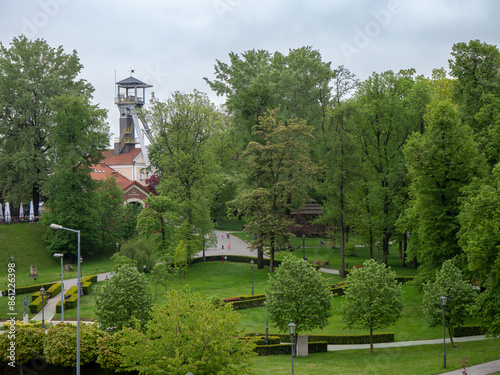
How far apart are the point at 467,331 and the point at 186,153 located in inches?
1295

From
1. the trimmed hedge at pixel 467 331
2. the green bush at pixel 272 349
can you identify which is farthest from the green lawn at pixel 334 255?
the green bush at pixel 272 349

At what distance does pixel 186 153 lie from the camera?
56000 millimetres

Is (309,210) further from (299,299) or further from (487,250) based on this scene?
(487,250)

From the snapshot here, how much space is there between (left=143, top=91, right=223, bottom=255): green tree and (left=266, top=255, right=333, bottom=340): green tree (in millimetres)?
23884

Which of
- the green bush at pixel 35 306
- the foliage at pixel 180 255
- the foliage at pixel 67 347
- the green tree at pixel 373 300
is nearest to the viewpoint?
the foliage at pixel 67 347

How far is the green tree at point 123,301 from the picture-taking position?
27.0 metres

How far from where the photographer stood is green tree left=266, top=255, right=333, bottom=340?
1196 inches

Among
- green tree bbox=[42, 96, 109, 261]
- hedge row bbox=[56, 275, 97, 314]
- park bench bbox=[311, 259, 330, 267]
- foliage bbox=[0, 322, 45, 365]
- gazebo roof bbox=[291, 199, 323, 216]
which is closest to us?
foliage bbox=[0, 322, 45, 365]

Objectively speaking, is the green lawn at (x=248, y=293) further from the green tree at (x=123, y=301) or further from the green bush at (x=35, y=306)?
the green tree at (x=123, y=301)

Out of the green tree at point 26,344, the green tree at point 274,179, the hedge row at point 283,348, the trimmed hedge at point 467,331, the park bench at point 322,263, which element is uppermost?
the green tree at point 274,179

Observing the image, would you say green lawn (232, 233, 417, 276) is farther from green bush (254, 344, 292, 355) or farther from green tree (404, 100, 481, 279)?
green bush (254, 344, 292, 355)

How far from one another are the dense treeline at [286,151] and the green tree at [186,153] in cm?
13

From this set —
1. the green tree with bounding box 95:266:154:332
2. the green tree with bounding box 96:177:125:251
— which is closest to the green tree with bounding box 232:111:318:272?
the green tree with bounding box 96:177:125:251

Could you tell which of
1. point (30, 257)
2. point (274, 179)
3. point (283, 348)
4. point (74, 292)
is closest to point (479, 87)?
point (274, 179)
